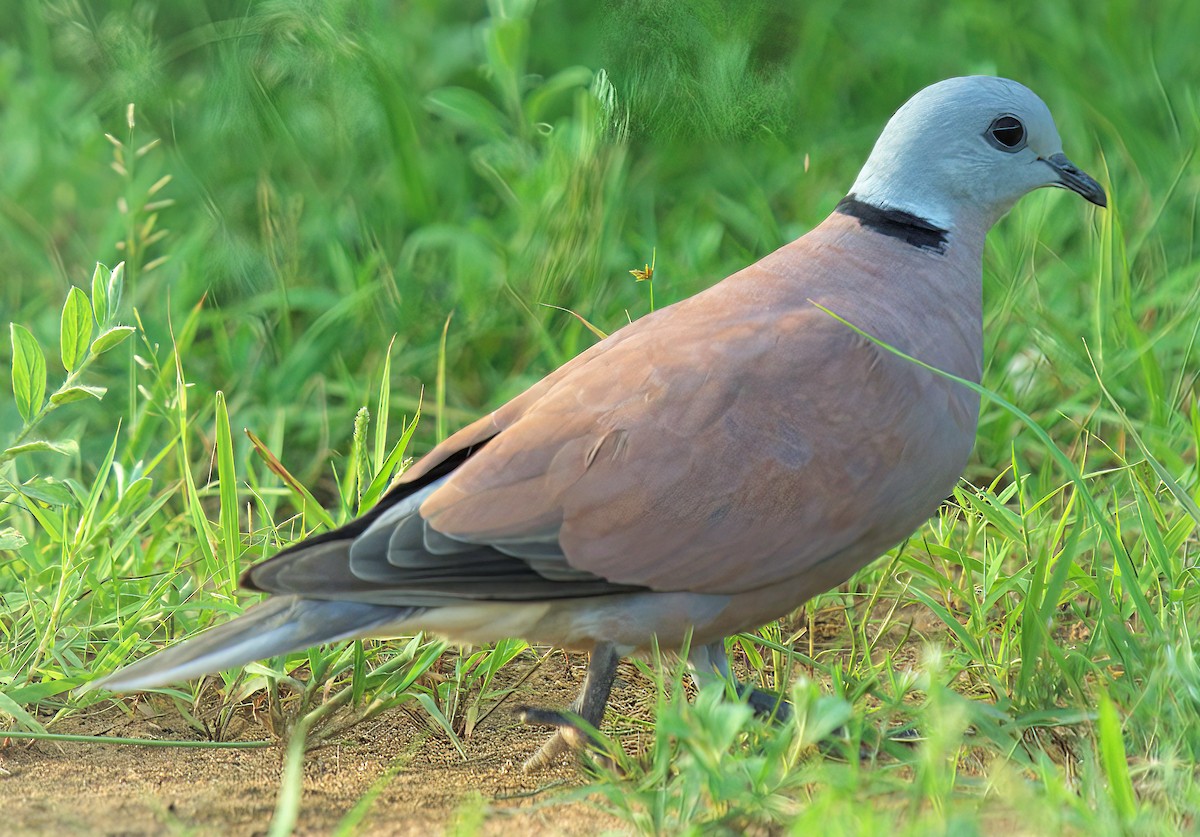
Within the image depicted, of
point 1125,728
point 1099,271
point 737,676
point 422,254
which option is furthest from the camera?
point 422,254

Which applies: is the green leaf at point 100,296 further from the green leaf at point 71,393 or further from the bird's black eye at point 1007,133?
the bird's black eye at point 1007,133

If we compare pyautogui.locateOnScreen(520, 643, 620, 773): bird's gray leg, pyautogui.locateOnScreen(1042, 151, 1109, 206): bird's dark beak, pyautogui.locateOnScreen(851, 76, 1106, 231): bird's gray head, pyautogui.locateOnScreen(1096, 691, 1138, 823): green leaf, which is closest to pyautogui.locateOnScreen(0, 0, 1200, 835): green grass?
pyautogui.locateOnScreen(1096, 691, 1138, 823): green leaf

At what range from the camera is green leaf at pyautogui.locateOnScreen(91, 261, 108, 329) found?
2.75m

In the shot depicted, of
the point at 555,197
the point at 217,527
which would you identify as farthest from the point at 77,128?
the point at 217,527

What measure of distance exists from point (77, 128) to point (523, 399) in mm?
3052

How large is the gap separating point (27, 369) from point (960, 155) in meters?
1.91

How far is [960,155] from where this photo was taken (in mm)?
3096

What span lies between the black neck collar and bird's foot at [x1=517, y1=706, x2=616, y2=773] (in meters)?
1.18

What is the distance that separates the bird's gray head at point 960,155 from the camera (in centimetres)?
309

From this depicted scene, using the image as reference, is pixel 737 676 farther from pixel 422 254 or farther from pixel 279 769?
pixel 422 254

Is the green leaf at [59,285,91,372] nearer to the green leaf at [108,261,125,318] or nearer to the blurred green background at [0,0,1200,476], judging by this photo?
the green leaf at [108,261,125,318]

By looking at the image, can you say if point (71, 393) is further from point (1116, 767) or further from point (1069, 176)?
point (1069, 176)

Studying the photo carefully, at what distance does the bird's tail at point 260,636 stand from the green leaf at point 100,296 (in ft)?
2.23

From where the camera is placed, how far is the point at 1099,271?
3.66 metres
